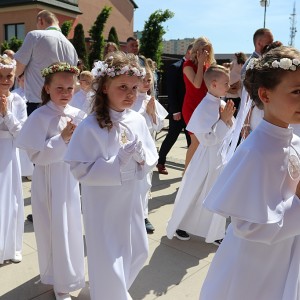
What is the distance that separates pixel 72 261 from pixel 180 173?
13.8 feet

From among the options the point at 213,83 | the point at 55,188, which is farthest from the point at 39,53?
the point at 55,188

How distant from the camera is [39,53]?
5.05 meters

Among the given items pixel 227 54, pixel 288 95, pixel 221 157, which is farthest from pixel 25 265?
pixel 227 54

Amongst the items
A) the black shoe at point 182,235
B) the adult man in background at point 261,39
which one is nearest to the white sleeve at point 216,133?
the black shoe at point 182,235

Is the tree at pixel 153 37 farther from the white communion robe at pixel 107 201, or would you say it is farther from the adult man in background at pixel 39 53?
the white communion robe at pixel 107 201

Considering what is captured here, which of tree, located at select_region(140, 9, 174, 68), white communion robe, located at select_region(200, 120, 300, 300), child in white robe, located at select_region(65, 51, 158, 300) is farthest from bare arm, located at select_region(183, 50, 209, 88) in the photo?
tree, located at select_region(140, 9, 174, 68)

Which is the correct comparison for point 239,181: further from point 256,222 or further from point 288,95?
point 288,95

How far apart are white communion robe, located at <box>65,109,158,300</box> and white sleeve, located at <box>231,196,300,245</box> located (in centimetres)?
99

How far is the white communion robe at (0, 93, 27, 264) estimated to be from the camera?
3656mm

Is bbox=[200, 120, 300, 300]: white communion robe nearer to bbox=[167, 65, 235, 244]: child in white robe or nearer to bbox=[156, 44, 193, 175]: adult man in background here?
bbox=[167, 65, 235, 244]: child in white robe

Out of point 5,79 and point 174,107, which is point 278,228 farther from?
point 174,107

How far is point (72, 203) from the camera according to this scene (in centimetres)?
312

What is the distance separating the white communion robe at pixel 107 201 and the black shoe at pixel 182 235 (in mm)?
1623

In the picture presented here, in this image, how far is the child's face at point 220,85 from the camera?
3.94 m
